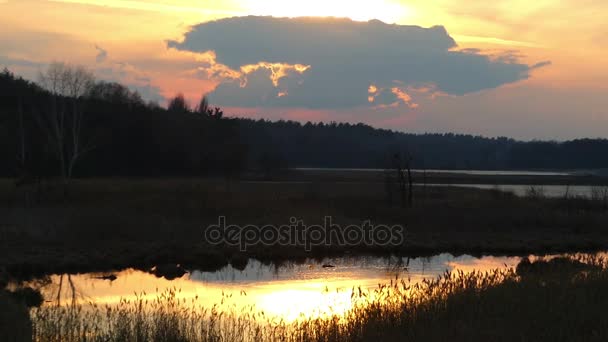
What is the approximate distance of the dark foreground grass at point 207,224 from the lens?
27625 mm

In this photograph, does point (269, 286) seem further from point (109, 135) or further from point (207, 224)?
point (109, 135)

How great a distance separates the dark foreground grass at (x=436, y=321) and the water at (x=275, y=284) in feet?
6.50

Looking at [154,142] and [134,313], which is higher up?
[154,142]

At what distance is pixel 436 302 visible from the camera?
14.3 metres

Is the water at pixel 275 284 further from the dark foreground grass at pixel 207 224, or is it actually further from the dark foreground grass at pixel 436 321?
the dark foreground grass at pixel 207 224

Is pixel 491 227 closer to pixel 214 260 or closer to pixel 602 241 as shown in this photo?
pixel 602 241

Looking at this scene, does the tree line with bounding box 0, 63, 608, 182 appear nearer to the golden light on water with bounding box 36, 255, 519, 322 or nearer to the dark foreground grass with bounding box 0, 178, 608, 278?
the dark foreground grass with bounding box 0, 178, 608, 278

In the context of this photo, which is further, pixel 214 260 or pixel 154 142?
pixel 154 142

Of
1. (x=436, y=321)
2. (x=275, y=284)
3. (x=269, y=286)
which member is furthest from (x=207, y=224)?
(x=436, y=321)

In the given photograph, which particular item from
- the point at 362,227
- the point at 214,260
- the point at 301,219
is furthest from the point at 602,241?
the point at 214,260

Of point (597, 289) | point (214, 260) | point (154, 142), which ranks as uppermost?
point (154, 142)

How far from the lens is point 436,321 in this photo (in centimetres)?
1231

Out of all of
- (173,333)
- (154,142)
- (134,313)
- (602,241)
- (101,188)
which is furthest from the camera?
(154,142)

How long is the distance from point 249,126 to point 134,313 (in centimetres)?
15481
